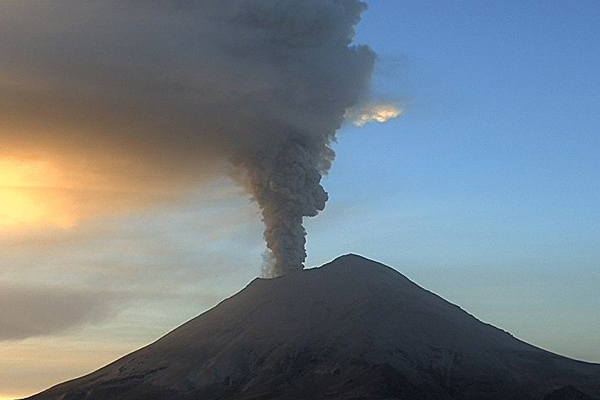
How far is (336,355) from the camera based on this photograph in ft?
530

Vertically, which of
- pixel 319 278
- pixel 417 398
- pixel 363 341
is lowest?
pixel 417 398

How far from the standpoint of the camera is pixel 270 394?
148125 mm

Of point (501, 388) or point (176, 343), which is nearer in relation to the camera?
point (501, 388)

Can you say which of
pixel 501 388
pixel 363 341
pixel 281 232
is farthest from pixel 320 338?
pixel 501 388

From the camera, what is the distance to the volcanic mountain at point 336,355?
497 ft

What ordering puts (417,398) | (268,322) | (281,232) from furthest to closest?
(268,322) < (281,232) < (417,398)

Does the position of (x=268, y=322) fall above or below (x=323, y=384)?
above

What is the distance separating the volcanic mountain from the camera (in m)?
151

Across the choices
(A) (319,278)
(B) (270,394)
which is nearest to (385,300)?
(A) (319,278)

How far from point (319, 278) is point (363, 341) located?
23.3m

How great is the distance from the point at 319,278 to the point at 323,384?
35.9m

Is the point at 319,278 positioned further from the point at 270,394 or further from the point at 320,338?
the point at 270,394

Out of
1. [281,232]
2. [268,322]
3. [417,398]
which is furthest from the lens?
[268,322]

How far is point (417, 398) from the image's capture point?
480 feet
